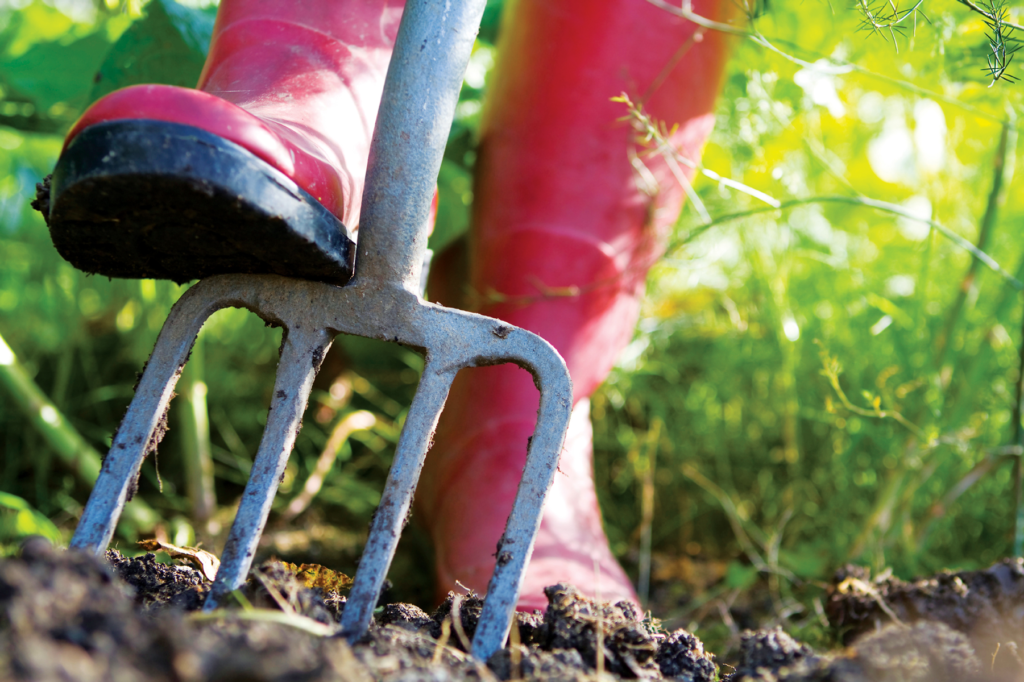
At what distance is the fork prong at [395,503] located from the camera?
0.62 meters

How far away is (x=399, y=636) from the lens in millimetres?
601

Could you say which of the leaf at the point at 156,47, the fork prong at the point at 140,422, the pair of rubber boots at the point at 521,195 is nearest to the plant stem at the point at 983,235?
the pair of rubber boots at the point at 521,195

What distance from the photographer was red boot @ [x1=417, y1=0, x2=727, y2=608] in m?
1.11

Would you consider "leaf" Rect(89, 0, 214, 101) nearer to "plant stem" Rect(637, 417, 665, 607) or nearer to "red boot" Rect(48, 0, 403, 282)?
"red boot" Rect(48, 0, 403, 282)

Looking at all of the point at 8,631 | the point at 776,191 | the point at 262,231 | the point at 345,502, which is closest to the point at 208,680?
the point at 8,631

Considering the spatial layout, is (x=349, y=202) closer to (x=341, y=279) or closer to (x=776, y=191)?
(x=341, y=279)

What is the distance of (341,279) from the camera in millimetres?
724

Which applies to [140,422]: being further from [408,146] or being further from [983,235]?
[983,235]

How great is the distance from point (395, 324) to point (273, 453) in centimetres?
18

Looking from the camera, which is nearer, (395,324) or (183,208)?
(183,208)

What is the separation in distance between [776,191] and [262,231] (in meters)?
1.03

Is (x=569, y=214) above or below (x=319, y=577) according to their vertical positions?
above

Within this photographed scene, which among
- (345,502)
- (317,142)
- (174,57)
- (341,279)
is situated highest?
(174,57)

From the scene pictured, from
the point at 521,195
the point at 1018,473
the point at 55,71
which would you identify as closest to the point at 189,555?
the point at 521,195
